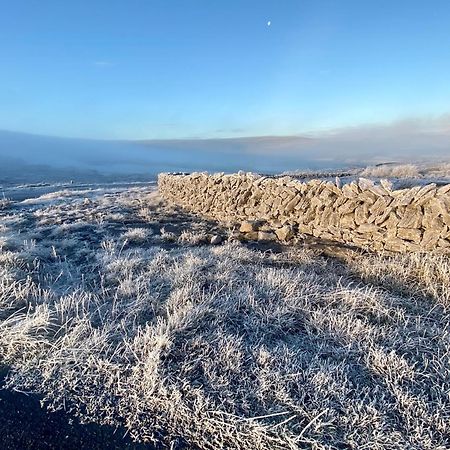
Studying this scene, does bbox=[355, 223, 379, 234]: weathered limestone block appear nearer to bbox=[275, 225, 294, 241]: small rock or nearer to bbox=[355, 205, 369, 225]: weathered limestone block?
bbox=[355, 205, 369, 225]: weathered limestone block

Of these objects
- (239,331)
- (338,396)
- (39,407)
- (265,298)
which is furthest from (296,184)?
(39,407)

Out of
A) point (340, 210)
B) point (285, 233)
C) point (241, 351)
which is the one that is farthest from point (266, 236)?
point (241, 351)

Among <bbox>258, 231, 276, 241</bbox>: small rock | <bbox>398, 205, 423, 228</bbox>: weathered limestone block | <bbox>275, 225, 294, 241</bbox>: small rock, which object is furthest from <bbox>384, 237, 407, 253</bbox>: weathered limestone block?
<bbox>258, 231, 276, 241</bbox>: small rock

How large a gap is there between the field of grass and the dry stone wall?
749 millimetres

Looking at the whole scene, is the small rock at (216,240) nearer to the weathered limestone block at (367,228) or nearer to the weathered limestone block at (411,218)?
the weathered limestone block at (367,228)

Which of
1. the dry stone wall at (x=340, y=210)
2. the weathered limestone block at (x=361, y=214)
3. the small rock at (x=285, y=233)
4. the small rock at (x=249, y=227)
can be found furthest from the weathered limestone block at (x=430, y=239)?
the small rock at (x=249, y=227)

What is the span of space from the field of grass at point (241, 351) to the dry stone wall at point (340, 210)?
749mm

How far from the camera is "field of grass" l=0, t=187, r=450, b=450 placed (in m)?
2.71

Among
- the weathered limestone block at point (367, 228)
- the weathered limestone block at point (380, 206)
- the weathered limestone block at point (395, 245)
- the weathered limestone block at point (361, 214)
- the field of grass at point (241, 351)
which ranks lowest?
the field of grass at point (241, 351)

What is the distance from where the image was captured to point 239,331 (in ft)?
12.8

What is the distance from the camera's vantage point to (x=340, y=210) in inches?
299

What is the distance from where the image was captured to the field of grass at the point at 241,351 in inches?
107

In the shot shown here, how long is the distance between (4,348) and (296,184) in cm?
687

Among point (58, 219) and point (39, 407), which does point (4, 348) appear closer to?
point (39, 407)
